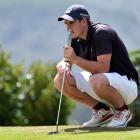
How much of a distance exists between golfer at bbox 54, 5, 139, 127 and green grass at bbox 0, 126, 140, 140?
1.64ft

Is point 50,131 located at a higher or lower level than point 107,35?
lower

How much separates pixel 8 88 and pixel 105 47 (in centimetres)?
2324

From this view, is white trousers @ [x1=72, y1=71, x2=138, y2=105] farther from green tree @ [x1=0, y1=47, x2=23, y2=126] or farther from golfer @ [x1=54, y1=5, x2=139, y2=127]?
green tree @ [x1=0, y1=47, x2=23, y2=126]

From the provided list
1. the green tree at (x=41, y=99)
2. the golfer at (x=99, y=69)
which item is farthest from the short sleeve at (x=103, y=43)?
the green tree at (x=41, y=99)

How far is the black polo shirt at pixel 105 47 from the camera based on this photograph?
9.87m

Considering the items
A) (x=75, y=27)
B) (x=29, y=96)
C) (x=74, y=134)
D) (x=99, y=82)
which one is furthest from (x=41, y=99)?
(x=74, y=134)

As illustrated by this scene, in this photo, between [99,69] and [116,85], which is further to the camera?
[116,85]

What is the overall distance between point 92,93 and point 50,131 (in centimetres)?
92

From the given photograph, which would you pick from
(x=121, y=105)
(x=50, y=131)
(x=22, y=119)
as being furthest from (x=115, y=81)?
(x=22, y=119)

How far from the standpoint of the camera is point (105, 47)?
32.2 ft

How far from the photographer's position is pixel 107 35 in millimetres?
9914

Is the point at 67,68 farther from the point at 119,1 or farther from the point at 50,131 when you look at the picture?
the point at 119,1

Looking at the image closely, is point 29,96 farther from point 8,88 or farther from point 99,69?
point 99,69

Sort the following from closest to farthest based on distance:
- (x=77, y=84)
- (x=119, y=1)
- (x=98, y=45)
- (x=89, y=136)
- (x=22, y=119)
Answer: (x=89, y=136)
(x=98, y=45)
(x=77, y=84)
(x=22, y=119)
(x=119, y=1)
